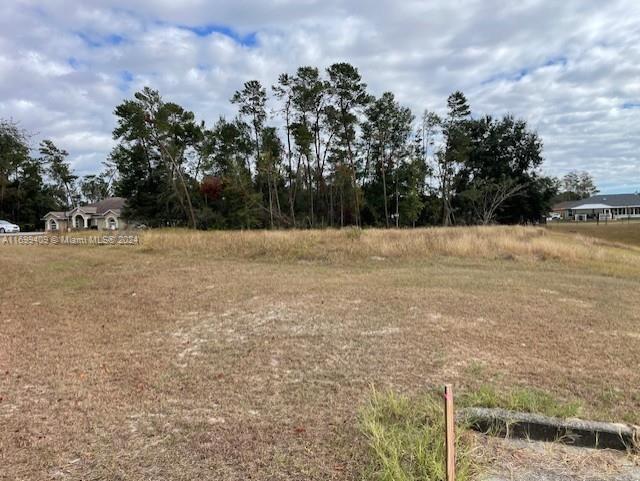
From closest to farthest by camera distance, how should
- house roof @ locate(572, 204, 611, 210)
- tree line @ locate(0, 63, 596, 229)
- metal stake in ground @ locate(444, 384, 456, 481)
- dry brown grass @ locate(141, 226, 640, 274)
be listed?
metal stake in ground @ locate(444, 384, 456, 481), dry brown grass @ locate(141, 226, 640, 274), tree line @ locate(0, 63, 596, 229), house roof @ locate(572, 204, 611, 210)

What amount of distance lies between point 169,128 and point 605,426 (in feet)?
133

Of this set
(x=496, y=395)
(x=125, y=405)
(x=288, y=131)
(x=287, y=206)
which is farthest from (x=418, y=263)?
(x=287, y=206)

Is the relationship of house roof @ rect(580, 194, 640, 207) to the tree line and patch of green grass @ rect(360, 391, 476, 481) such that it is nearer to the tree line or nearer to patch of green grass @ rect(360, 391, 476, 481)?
the tree line

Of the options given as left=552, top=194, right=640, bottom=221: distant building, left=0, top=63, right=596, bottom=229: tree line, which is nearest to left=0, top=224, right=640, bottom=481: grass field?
left=0, top=63, right=596, bottom=229: tree line

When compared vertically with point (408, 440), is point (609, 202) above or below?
above

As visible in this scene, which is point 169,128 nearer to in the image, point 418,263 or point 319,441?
point 418,263

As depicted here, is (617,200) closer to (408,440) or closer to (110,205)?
(110,205)

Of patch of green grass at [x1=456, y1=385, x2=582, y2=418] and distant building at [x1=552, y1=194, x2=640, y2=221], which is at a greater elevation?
distant building at [x1=552, y1=194, x2=640, y2=221]

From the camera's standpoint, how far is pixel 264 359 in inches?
175

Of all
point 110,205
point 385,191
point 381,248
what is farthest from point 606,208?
point 381,248

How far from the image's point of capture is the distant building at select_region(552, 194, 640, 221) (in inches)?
Answer: 3002

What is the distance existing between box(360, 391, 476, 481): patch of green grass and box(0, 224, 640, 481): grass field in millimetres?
112

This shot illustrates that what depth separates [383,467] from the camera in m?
2.47

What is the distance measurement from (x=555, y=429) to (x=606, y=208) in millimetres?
88092
